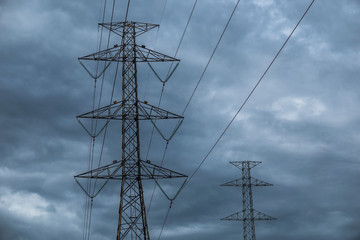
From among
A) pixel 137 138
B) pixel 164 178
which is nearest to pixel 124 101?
pixel 137 138

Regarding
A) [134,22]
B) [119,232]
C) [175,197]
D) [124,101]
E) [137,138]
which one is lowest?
[119,232]

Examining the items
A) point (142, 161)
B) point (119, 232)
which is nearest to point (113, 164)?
point (142, 161)

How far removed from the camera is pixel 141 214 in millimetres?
35375

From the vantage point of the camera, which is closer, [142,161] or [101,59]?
[142,161]

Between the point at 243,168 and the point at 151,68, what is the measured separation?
36708 mm

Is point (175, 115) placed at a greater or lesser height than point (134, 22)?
lesser

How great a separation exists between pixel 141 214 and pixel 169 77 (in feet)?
33.3

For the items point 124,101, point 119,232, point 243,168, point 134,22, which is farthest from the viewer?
point 243,168

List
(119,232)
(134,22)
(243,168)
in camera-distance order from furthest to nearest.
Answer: (243,168) < (134,22) < (119,232)

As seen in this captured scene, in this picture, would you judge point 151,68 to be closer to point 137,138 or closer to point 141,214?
point 137,138

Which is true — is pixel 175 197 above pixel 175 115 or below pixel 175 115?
below

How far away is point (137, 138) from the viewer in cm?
3681

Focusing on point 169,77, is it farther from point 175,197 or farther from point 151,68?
point 175,197

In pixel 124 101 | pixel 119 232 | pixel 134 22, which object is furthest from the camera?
pixel 134 22
